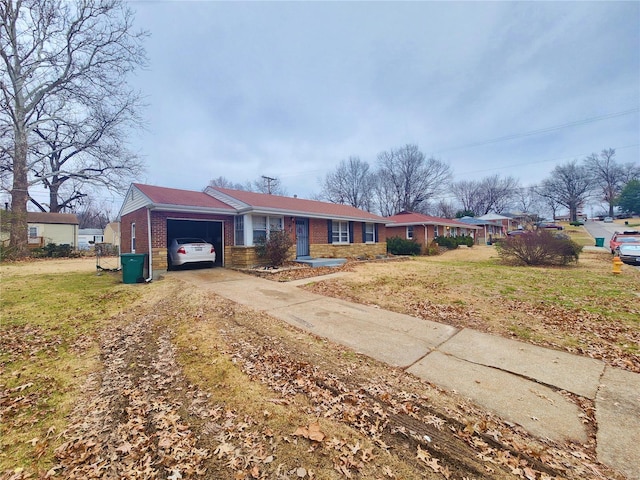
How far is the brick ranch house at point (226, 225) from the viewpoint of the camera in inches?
427

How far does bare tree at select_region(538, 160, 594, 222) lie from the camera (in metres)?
A: 58.4

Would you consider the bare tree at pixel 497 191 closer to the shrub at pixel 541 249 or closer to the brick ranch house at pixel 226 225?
the shrub at pixel 541 249

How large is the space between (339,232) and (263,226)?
5657 mm

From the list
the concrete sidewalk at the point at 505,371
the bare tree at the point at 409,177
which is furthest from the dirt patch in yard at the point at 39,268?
the bare tree at the point at 409,177

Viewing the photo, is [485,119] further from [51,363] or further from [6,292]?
[6,292]

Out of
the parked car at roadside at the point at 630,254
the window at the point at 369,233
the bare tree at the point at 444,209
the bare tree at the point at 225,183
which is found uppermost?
the bare tree at the point at 225,183

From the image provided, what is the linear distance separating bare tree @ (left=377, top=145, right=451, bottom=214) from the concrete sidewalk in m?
40.2

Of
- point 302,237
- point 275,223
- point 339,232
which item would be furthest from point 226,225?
point 339,232

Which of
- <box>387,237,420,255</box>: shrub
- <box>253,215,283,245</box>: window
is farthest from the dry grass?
<box>387,237,420,255</box>: shrub

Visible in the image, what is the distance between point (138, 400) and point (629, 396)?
5.59 metres

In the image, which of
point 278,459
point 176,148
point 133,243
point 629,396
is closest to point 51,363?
point 278,459

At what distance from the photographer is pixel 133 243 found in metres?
13.2

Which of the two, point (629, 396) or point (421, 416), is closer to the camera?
point (421, 416)

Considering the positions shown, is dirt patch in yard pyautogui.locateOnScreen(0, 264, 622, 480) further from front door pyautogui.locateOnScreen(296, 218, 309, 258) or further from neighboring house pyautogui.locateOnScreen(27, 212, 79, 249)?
neighboring house pyautogui.locateOnScreen(27, 212, 79, 249)
